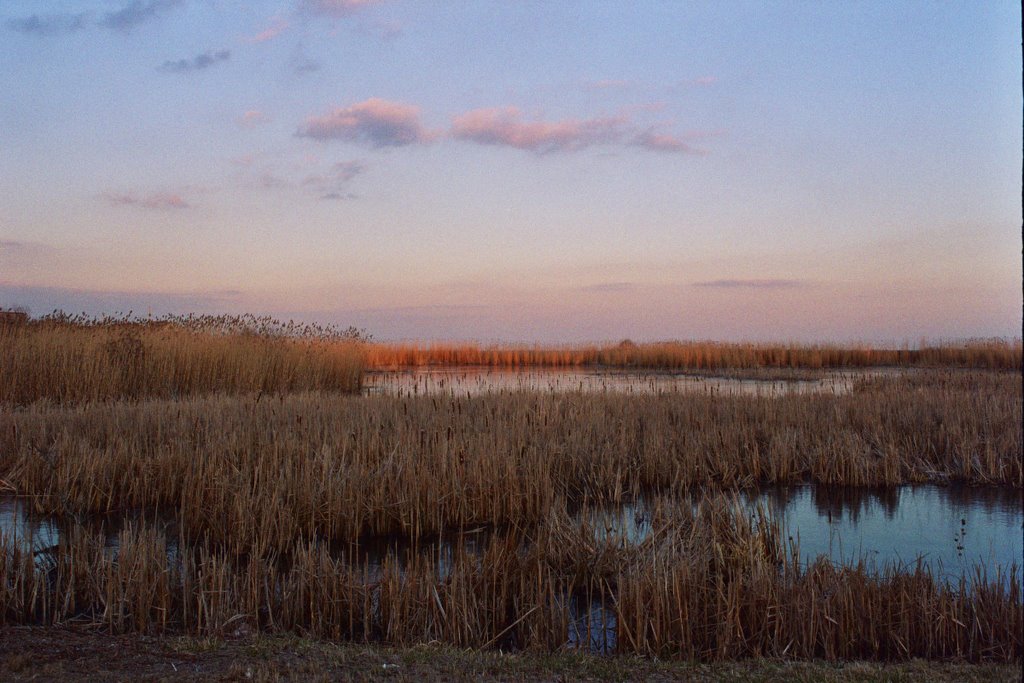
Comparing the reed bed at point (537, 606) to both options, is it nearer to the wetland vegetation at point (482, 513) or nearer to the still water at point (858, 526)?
the wetland vegetation at point (482, 513)

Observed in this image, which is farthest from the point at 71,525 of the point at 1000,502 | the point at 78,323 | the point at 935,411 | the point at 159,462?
the point at 78,323

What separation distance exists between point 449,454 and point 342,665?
4182mm

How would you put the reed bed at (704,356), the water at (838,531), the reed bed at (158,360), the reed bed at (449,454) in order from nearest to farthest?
the water at (838,531), the reed bed at (449,454), the reed bed at (158,360), the reed bed at (704,356)

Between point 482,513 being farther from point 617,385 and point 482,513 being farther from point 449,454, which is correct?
point 617,385

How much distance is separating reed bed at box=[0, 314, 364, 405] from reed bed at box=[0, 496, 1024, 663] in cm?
912

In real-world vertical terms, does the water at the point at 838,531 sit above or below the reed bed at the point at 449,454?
below

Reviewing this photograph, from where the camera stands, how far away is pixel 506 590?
4512 mm

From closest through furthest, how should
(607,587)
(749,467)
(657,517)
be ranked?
(607,587) < (657,517) < (749,467)

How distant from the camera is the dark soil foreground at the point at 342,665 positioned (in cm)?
329

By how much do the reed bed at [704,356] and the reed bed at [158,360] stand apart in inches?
445

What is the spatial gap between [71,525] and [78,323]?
12.5 metres

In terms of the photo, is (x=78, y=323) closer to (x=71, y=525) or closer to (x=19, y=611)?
(x=71, y=525)

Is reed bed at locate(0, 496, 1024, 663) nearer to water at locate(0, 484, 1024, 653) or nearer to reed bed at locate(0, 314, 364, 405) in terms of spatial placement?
water at locate(0, 484, 1024, 653)

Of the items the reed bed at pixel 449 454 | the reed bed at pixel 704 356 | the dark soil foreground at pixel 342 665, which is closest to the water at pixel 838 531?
the reed bed at pixel 449 454
